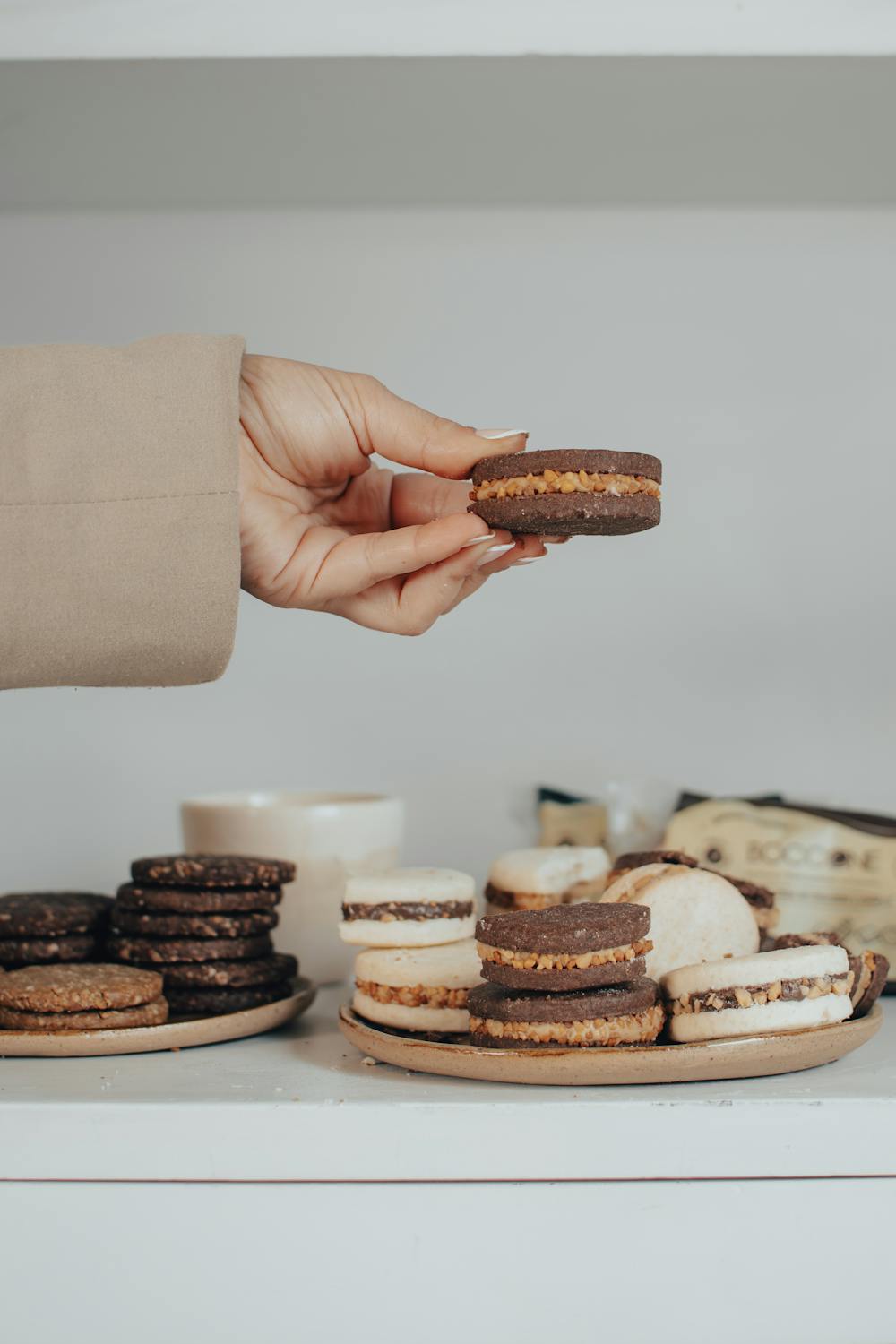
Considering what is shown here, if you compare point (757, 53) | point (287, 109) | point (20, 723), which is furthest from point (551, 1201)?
point (287, 109)

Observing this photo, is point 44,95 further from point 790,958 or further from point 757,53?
point 790,958

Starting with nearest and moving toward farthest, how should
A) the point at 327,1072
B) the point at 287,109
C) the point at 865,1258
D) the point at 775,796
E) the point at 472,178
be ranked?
the point at 865,1258 → the point at 327,1072 → the point at 775,796 → the point at 287,109 → the point at 472,178

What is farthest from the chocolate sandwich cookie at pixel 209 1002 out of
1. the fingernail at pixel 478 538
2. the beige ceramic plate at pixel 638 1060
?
the fingernail at pixel 478 538

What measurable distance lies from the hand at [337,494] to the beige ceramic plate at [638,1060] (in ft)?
1.16

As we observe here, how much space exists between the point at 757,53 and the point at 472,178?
609 millimetres

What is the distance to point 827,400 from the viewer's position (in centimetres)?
163

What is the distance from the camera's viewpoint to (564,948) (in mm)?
888

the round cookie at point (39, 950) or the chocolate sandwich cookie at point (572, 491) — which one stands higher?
the chocolate sandwich cookie at point (572, 491)

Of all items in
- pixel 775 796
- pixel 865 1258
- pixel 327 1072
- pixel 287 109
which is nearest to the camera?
pixel 865 1258

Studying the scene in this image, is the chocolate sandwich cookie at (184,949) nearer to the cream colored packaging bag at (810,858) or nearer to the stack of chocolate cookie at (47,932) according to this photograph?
the stack of chocolate cookie at (47,932)

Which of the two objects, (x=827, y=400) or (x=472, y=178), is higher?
(x=472, y=178)

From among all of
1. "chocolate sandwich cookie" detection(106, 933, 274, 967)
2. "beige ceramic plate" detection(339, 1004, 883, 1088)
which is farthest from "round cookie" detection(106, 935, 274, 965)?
"beige ceramic plate" detection(339, 1004, 883, 1088)

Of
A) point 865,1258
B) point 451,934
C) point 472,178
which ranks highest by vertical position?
point 472,178

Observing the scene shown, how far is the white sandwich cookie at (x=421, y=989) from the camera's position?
99 cm
